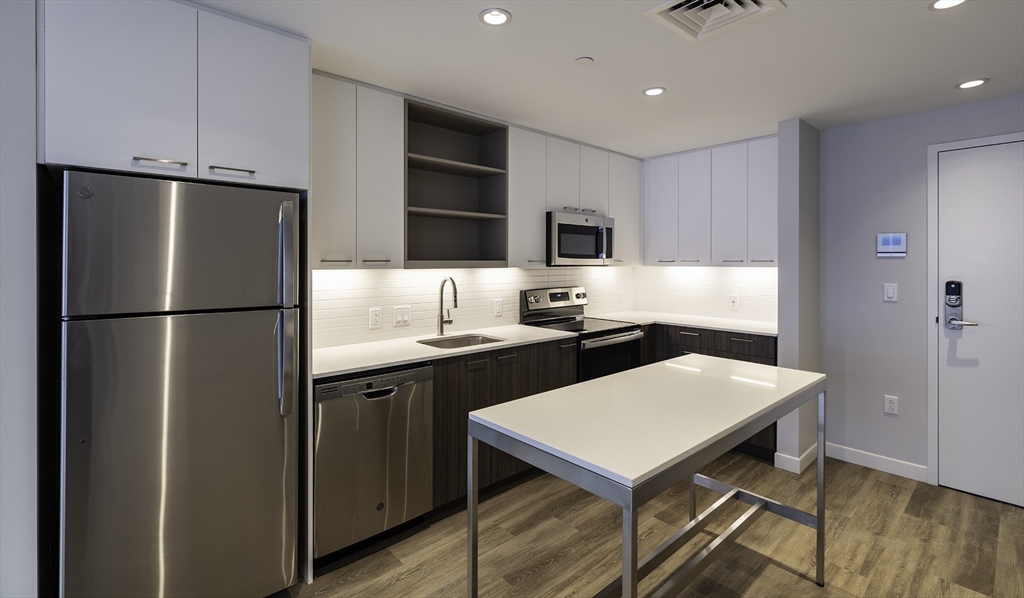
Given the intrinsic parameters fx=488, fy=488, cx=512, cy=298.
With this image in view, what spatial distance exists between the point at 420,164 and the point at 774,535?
2972 mm

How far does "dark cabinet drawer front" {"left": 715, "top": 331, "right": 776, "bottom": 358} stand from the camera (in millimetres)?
3555

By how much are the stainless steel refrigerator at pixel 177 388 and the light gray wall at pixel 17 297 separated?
122mm

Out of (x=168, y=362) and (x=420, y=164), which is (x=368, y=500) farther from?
(x=420, y=164)

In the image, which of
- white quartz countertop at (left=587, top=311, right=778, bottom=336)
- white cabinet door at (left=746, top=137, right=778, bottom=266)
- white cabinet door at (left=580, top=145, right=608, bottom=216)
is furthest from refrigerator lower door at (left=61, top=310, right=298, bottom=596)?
white cabinet door at (left=746, top=137, right=778, bottom=266)

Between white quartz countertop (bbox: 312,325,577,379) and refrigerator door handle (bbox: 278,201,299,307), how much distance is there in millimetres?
381

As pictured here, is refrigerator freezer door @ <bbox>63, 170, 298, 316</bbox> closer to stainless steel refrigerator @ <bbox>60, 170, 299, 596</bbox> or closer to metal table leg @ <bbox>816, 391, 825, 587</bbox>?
stainless steel refrigerator @ <bbox>60, 170, 299, 596</bbox>

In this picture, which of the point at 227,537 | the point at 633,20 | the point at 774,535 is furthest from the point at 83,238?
the point at 774,535

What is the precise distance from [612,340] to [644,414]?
202 centimetres

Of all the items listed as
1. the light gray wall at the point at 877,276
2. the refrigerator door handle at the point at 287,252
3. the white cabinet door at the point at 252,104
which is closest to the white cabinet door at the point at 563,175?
the light gray wall at the point at 877,276

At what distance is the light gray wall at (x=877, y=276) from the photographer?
10.6 ft

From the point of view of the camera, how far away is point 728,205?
4.00 metres

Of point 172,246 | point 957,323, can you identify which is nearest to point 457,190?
point 172,246

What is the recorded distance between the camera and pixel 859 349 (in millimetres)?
3510

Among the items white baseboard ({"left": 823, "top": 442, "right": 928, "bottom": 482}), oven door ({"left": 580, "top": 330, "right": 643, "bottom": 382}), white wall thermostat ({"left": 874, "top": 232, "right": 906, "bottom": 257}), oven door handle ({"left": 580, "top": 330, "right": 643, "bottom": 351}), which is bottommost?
white baseboard ({"left": 823, "top": 442, "right": 928, "bottom": 482})
